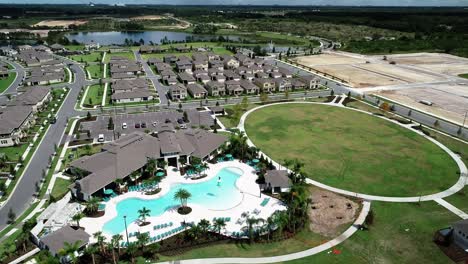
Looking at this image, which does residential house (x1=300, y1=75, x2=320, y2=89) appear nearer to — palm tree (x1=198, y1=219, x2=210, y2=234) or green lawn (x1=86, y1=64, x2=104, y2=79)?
green lawn (x1=86, y1=64, x2=104, y2=79)

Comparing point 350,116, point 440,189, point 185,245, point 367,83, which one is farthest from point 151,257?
point 367,83

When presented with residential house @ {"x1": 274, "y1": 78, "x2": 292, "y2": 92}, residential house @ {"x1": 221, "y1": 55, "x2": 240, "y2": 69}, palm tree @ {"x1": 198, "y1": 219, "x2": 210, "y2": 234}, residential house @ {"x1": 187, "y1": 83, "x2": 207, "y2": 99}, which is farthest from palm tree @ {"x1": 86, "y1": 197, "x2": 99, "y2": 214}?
residential house @ {"x1": 221, "y1": 55, "x2": 240, "y2": 69}

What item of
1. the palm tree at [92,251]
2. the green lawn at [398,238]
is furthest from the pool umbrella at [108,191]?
the green lawn at [398,238]

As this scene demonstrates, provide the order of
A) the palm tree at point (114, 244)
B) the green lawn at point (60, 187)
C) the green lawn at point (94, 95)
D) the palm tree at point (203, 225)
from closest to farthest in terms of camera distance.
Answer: the palm tree at point (114, 244) < the palm tree at point (203, 225) < the green lawn at point (60, 187) < the green lawn at point (94, 95)

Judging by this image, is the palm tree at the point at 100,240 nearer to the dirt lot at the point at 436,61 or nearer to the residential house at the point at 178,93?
the residential house at the point at 178,93

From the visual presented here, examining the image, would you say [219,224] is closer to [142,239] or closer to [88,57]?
[142,239]

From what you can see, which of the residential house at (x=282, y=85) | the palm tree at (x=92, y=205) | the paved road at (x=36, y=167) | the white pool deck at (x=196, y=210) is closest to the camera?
the white pool deck at (x=196, y=210)
